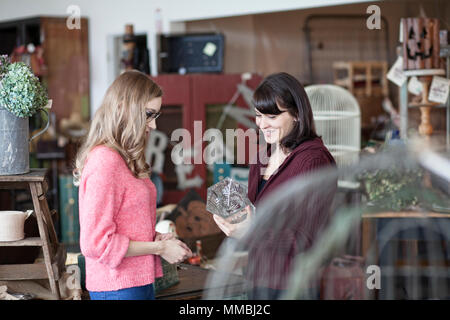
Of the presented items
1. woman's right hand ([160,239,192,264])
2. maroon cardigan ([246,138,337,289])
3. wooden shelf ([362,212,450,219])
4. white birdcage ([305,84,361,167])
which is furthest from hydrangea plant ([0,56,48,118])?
white birdcage ([305,84,361,167])

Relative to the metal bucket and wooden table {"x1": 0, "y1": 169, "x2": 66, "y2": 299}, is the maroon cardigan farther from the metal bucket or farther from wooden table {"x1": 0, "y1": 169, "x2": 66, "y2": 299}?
the metal bucket

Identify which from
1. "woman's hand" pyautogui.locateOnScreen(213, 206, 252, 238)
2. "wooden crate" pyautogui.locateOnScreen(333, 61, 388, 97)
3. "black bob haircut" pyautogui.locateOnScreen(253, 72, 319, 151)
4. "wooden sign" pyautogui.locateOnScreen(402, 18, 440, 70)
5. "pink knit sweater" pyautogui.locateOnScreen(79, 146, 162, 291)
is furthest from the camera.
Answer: "wooden crate" pyautogui.locateOnScreen(333, 61, 388, 97)

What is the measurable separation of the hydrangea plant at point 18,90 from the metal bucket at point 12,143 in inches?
1.2

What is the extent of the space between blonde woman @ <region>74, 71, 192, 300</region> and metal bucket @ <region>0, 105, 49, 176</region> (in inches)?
11.9

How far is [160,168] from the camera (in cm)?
514

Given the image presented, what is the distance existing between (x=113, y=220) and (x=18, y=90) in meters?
0.56

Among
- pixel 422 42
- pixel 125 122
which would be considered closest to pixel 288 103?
pixel 125 122

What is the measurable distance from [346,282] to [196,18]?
4.24m

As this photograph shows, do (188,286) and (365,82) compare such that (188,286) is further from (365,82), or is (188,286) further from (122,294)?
(365,82)

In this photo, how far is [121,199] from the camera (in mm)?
1642

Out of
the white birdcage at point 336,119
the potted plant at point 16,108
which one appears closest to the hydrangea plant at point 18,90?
the potted plant at point 16,108

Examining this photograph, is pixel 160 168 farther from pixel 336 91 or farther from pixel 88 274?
pixel 88 274

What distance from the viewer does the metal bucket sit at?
1.89 m
